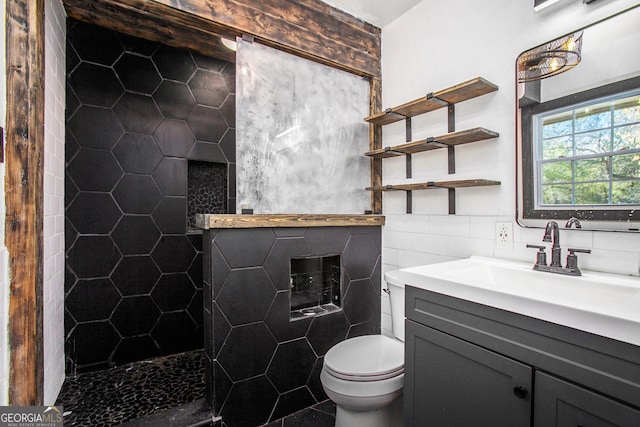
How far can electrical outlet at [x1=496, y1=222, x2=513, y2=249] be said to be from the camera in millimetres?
1617

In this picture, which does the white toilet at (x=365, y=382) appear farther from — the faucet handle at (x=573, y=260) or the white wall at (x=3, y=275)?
the white wall at (x=3, y=275)

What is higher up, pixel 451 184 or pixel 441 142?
pixel 441 142

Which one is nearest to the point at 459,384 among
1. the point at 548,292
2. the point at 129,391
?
the point at 548,292

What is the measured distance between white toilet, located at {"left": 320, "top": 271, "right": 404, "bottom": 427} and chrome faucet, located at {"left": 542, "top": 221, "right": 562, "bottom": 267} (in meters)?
0.85

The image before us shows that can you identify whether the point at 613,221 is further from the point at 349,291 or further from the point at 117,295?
the point at 117,295

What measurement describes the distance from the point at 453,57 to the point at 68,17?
265 cm

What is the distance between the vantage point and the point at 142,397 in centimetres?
194

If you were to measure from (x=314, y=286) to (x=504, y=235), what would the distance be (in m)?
1.20

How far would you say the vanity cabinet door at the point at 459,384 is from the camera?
1.01 m

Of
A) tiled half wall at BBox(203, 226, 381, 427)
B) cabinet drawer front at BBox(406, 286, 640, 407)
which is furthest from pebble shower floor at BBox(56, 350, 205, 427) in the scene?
cabinet drawer front at BBox(406, 286, 640, 407)

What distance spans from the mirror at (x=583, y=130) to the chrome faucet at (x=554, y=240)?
0.20 feet

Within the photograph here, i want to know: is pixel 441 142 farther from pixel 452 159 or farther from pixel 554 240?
pixel 554 240

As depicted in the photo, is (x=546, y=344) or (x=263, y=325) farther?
(x=263, y=325)

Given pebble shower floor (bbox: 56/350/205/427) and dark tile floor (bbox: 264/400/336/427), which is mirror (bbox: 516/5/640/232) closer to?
dark tile floor (bbox: 264/400/336/427)
